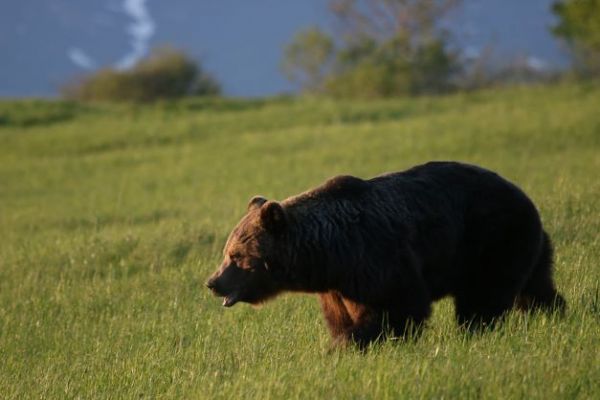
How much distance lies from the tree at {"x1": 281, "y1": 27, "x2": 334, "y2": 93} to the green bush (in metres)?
5.69

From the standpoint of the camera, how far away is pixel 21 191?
23.9 m

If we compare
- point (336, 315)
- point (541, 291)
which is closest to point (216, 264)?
point (336, 315)

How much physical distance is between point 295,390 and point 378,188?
2053 mm

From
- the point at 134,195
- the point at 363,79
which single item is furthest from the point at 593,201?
the point at 363,79

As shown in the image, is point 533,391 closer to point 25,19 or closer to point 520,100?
point 520,100

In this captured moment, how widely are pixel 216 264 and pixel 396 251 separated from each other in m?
4.48

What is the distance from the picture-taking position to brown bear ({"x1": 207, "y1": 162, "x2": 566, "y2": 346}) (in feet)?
21.2

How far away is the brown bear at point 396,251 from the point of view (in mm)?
6461

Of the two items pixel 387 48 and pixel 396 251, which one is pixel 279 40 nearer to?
pixel 387 48

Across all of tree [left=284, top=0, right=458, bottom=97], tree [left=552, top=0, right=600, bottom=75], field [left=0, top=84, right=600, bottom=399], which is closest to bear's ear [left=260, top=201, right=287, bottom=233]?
field [left=0, top=84, right=600, bottom=399]

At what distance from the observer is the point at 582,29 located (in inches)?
1722

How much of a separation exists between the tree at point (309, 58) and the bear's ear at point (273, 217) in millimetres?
50128

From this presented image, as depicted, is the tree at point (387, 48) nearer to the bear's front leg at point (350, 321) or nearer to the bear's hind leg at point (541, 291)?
the bear's hind leg at point (541, 291)

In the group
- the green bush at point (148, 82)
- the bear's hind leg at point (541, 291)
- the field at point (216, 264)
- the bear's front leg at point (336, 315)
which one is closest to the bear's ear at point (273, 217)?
the bear's front leg at point (336, 315)
